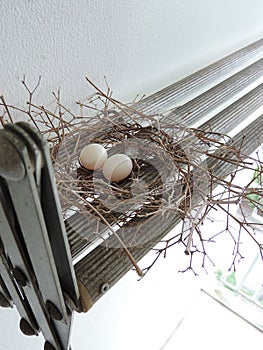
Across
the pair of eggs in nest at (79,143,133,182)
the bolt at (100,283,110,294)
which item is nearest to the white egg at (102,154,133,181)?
the pair of eggs in nest at (79,143,133,182)

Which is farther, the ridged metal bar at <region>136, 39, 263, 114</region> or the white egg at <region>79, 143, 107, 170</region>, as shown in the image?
the ridged metal bar at <region>136, 39, 263, 114</region>

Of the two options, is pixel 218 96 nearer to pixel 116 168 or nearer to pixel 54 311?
pixel 116 168

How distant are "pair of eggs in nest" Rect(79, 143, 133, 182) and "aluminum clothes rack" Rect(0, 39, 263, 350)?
0.21ft

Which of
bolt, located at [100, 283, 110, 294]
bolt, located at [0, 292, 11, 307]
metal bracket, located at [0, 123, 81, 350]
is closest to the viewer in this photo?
metal bracket, located at [0, 123, 81, 350]

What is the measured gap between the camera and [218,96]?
2.09 feet

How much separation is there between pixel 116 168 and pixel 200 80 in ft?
1.25

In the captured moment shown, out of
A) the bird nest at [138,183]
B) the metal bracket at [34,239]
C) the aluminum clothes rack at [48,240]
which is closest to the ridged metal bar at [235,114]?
the aluminum clothes rack at [48,240]

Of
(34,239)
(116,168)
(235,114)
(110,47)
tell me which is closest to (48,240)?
(34,239)

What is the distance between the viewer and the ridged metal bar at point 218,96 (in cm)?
55

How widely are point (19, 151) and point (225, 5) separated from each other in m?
0.72

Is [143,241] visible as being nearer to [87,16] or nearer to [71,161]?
[71,161]

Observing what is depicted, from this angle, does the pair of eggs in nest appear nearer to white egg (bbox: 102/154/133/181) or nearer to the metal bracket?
white egg (bbox: 102/154/133/181)

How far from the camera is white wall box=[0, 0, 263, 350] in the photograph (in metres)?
0.36

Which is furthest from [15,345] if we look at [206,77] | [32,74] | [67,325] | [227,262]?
[227,262]
